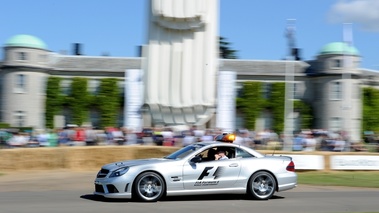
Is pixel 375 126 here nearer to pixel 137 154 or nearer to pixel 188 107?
pixel 188 107

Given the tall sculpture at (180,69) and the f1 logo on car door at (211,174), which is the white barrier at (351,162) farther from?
the tall sculpture at (180,69)

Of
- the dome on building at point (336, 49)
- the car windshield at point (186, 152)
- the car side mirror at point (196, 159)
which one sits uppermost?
the dome on building at point (336, 49)

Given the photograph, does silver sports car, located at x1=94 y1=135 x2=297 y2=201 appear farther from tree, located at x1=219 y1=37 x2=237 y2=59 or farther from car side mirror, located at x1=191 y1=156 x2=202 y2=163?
tree, located at x1=219 y1=37 x2=237 y2=59

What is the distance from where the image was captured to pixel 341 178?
72.6 ft

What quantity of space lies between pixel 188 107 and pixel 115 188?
31478mm

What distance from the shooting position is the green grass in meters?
20.0

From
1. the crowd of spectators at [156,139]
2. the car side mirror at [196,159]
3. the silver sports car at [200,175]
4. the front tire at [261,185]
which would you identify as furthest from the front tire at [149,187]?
the crowd of spectators at [156,139]

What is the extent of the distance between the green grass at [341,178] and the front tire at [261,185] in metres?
5.96

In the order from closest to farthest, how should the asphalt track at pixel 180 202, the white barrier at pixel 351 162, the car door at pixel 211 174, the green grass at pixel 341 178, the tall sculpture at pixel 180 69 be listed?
the asphalt track at pixel 180 202 < the car door at pixel 211 174 < the green grass at pixel 341 178 < the white barrier at pixel 351 162 < the tall sculpture at pixel 180 69

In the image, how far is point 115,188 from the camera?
13.0 m

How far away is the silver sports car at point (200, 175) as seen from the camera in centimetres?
1305

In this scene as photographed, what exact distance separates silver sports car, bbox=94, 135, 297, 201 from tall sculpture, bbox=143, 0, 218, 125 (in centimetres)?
2964

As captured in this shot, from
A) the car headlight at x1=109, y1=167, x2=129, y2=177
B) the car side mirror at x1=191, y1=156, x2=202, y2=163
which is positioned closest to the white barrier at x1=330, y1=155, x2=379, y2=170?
the car side mirror at x1=191, y1=156, x2=202, y2=163

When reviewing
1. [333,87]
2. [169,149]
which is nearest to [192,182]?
[169,149]
